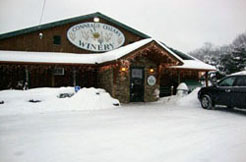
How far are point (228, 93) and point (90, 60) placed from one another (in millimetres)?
8635

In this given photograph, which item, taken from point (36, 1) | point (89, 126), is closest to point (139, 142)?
point (89, 126)

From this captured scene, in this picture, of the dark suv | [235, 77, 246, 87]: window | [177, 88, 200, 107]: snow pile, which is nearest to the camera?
the dark suv

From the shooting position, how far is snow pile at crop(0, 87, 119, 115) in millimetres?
8461

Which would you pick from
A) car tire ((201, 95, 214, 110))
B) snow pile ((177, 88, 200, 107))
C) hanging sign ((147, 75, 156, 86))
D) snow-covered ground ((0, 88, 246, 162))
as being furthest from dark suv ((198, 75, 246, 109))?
hanging sign ((147, 75, 156, 86))

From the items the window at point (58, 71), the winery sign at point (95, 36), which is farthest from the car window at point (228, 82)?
the window at point (58, 71)

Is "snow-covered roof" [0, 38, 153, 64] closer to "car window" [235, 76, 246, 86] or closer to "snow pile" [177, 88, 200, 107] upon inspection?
"snow pile" [177, 88, 200, 107]

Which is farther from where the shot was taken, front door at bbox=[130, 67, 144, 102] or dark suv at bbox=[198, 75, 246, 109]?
front door at bbox=[130, 67, 144, 102]

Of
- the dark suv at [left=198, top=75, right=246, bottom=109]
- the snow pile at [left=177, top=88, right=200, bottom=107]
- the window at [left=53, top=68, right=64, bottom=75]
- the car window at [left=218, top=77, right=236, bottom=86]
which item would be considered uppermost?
the window at [left=53, top=68, right=64, bottom=75]

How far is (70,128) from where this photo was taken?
5.54 metres

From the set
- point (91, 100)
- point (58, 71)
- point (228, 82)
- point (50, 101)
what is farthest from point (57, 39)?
point (228, 82)

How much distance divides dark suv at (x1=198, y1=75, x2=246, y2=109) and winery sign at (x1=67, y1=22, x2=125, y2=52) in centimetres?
830

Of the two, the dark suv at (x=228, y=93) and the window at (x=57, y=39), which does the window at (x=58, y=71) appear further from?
the dark suv at (x=228, y=93)

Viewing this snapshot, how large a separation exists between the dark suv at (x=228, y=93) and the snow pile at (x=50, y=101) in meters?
4.58

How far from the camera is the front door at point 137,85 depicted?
41.2 feet
